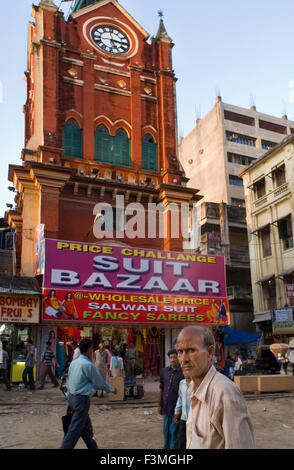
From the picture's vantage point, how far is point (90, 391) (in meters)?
6.42

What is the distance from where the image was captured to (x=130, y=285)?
20.3 metres

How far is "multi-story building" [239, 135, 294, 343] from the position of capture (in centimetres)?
2972

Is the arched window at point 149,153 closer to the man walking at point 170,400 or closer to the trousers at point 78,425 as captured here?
the man walking at point 170,400

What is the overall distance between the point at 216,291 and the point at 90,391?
16.6m

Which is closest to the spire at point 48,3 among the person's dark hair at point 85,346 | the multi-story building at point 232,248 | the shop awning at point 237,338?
the multi-story building at point 232,248

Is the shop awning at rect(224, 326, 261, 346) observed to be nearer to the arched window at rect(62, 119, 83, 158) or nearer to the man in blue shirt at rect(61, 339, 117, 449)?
the arched window at rect(62, 119, 83, 158)

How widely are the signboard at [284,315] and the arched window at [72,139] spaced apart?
15106 millimetres

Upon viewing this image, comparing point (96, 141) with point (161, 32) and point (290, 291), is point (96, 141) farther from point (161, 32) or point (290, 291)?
point (290, 291)

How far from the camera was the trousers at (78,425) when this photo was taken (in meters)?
6.04

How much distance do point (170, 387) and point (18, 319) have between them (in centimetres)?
1311

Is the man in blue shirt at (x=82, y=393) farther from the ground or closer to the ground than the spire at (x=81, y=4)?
closer to the ground

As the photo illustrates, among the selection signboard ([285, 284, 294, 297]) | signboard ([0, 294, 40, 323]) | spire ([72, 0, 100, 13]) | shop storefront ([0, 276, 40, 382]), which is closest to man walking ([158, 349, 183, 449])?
shop storefront ([0, 276, 40, 382])

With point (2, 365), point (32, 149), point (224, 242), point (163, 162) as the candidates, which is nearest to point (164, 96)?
point (163, 162)

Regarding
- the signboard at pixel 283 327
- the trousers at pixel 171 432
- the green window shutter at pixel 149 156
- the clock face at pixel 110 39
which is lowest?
the trousers at pixel 171 432
